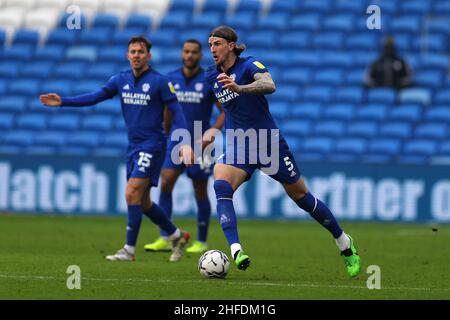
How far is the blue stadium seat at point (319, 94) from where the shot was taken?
72.2ft

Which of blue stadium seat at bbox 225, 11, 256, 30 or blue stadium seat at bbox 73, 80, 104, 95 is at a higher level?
blue stadium seat at bbox 225, 11, 256, 30

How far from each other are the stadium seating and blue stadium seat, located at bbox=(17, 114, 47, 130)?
0.02m

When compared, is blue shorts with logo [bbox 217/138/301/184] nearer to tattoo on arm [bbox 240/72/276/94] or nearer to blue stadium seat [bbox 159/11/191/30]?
tattoo on arm [bbox 240/72/276/94]

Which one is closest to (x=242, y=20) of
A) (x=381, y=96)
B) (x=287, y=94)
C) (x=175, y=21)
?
(x=175, y=21)

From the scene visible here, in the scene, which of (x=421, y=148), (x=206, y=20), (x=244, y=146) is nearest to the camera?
(x=244, y=146)

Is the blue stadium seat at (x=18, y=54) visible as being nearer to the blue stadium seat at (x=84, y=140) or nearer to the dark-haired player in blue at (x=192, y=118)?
the blue stadium seat at (x=84, y=140)

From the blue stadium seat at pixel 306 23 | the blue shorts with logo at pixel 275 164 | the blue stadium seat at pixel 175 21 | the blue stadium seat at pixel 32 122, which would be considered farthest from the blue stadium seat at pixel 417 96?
the blue shorts with logo at pixel 275 164

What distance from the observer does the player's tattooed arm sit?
30.5ft

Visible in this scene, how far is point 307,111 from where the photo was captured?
21.6m

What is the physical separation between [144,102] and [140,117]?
169mm

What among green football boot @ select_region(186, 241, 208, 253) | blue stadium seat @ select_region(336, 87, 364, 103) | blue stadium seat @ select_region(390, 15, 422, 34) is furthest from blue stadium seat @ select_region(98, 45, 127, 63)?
green football boot @ select_region(186, 241, 208, 253)

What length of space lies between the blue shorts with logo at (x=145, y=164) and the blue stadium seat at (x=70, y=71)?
11.7m

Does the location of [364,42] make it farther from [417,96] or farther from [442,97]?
[442,97]

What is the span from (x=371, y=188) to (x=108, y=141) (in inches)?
216
